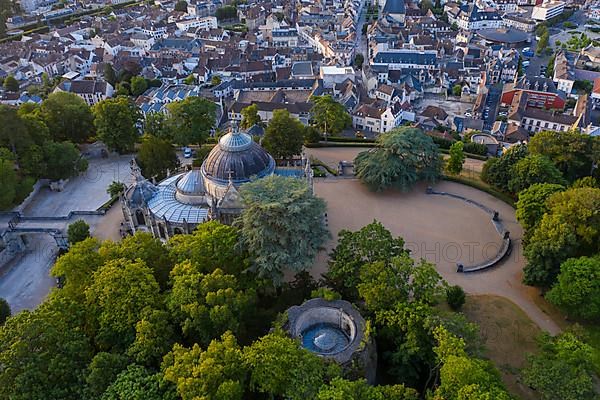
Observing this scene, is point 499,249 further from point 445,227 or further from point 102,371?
point 102,371

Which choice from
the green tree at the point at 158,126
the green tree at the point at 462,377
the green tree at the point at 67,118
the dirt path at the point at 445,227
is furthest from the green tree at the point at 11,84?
the green tree at the point at 462,377

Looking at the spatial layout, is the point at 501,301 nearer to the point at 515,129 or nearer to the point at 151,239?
the point at 151,239

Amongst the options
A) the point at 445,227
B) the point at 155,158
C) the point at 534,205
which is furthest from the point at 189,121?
the point at 534,205

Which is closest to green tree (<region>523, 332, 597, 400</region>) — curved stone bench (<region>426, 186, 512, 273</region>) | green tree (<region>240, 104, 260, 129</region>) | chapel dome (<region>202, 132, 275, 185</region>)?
curved stone bench (<region>426, 186, 512, 273</region>)

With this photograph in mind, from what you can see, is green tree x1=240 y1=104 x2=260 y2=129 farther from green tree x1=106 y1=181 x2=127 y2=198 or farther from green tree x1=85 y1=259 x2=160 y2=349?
green tree x1=85 y1=259 x2=160 y2=349

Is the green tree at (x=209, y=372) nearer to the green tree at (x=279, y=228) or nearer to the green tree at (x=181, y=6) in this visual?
the green tree at (x=279, y=228)
